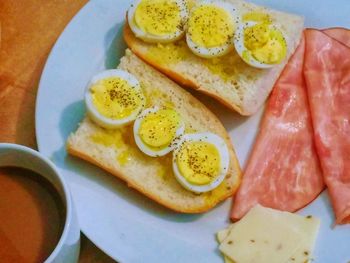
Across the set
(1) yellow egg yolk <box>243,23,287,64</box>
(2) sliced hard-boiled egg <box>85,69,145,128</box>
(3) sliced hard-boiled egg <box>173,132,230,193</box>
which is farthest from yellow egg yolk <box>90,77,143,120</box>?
(1) yellow egg yolk <box>243,23,287,64</box>

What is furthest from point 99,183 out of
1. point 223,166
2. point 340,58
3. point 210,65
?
point 340,58

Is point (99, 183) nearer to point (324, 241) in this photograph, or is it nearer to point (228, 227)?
point (228, 227)

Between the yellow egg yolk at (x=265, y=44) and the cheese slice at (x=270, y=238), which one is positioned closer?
the cheese slice at (x=270, y=238)

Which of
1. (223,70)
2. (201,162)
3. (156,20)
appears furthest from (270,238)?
(156,20)

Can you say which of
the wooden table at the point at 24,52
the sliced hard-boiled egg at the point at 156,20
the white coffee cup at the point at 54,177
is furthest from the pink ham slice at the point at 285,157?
the wooden table at the point at 24,52

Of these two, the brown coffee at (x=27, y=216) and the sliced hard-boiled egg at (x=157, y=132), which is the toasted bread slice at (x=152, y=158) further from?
the brown coffee at (x=27, y=216)

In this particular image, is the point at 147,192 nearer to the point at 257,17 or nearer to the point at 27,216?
the point at 27,216

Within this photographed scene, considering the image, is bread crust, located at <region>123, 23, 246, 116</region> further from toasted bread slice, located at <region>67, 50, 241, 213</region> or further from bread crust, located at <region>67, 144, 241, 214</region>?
bread crust, located at <region>67, 144, 241, 214</region>
